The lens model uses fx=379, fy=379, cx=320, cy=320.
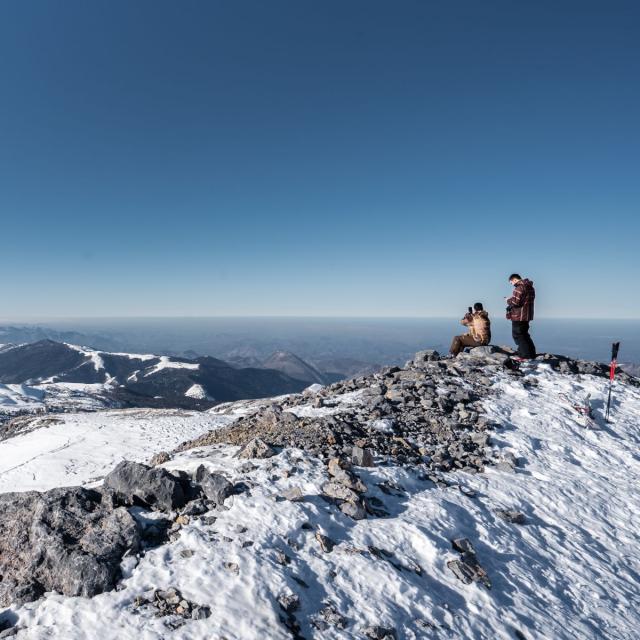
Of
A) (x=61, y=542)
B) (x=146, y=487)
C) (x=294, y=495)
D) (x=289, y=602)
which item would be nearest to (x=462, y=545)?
(x=294, y=495)

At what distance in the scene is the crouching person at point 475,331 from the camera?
20.1 meters

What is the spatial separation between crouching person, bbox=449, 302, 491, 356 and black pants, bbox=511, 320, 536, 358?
4.18ft

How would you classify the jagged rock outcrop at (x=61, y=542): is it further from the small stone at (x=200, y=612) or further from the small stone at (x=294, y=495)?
the small stone at (x=294, y=495)

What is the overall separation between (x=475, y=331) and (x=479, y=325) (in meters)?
0.58

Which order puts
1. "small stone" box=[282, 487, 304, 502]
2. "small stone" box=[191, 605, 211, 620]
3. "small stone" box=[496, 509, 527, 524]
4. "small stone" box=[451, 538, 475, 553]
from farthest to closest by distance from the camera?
"small stone" box=[496, 509, 527, 524] < "small stone" box=[282, 487, 304, 502] < "small stone" box=[451, 538, 475, 553] < "small stone" box=[191, 605, 211, 620]

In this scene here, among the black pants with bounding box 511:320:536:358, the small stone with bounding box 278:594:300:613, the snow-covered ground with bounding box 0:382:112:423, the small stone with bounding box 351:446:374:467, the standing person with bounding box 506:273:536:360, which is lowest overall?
the snow-covered ground with bounding box 0:382:112:423

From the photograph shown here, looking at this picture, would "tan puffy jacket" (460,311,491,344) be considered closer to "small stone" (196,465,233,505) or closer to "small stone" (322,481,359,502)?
"small stone" (322,481,359,502)

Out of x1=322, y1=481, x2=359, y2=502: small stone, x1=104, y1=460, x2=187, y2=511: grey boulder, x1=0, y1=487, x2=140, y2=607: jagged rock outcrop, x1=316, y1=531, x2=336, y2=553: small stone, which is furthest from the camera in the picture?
x1=322, y1=481, x2=359, y2=502: small stone

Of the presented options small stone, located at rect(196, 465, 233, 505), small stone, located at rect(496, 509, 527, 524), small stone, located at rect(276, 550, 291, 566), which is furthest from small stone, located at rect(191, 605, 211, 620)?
small stone, located at rect(496, 509, 527, 524)

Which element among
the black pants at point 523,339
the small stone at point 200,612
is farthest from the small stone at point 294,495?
the black pants at point 523,339

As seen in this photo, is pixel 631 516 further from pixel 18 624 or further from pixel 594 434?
pixel 18 624

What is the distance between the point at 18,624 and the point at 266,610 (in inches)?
134

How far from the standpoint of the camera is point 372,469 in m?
10.0

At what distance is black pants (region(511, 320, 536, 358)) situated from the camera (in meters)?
18.7
